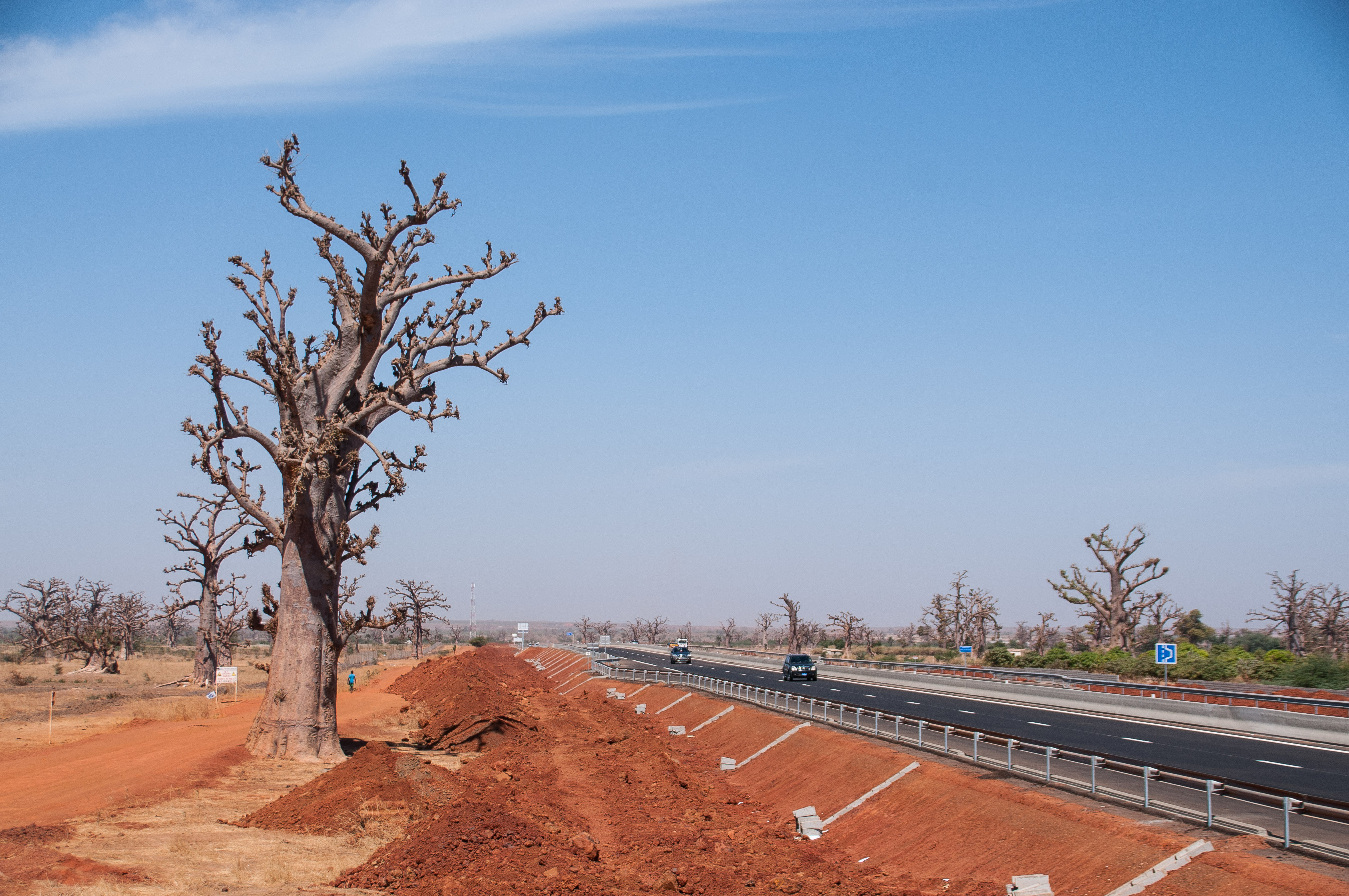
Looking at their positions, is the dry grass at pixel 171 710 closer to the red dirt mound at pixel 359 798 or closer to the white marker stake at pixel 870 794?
the red dirt mound at pixel 359 798

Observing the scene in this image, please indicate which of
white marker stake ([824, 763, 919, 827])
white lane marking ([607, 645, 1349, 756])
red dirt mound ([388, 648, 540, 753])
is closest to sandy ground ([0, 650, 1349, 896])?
white marker stake ([824, 763, 919, 827])

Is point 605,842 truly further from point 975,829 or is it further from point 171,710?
point 171,710

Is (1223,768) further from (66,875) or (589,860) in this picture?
(66,875)

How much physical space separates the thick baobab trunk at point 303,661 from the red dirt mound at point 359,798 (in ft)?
7.97

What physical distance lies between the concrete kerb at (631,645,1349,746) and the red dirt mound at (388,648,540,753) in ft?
65.1

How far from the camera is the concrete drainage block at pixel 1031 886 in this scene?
12.4 metres

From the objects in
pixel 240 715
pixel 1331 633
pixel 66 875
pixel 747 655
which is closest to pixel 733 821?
pixel 66 875

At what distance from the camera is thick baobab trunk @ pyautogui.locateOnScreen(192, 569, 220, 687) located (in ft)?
167

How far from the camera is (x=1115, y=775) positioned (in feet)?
55.7

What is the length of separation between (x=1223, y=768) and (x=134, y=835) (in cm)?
2040

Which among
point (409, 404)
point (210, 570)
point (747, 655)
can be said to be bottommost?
point (747, 655)

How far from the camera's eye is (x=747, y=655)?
81438 mm

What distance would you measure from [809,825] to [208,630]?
1581 inches

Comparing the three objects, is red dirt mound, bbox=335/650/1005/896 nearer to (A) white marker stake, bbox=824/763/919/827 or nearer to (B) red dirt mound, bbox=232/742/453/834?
(B) red dirt mound, bbox=232/742/453/834
